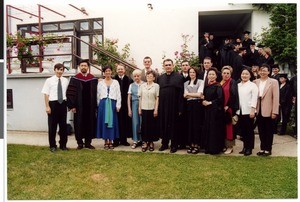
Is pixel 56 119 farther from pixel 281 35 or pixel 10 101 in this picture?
pixel 281 35

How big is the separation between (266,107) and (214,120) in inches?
32.7

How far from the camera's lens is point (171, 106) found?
Answer: 18.4 feet

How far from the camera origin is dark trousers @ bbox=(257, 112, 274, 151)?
5386 mm

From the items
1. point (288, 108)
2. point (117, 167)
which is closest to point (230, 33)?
point (288, 108)

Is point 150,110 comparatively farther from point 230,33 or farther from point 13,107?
point 230,33

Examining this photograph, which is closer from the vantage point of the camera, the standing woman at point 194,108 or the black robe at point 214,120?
the black robe at point 214,120

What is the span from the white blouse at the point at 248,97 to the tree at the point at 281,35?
2.94 m

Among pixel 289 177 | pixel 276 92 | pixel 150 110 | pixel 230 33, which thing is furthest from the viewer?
pixel 230 33

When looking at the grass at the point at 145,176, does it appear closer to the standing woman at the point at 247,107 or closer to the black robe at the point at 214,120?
the black robe at the point at 214,120

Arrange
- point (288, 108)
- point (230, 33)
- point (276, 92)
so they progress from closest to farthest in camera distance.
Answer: point (276, 92) → point (288, 108) → point (230, 33)

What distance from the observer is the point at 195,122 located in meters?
5.55

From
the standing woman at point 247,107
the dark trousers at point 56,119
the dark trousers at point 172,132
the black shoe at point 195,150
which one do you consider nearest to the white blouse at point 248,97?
the standing woman at point 247,107

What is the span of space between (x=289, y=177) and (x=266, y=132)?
1107 millimetres

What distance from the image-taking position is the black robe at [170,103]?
5574mm
